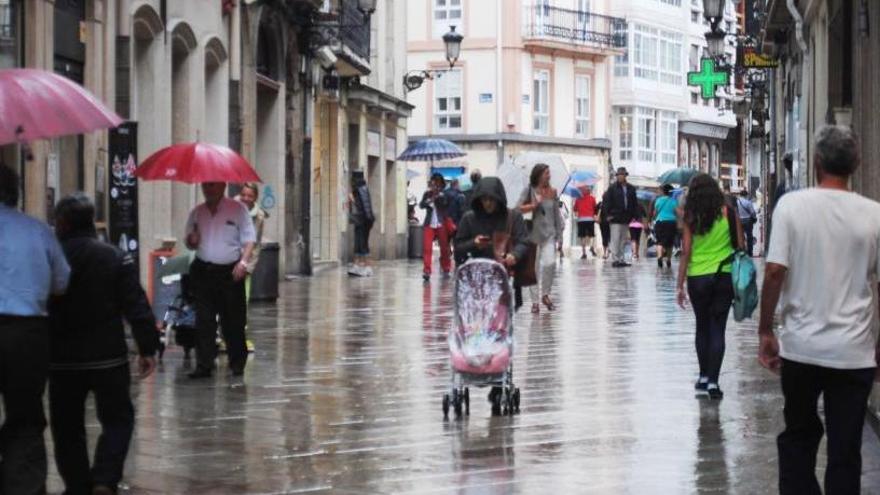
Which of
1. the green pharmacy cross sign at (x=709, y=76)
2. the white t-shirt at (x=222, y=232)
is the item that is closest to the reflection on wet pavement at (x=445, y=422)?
the white t-shirt at (x=222, y=232)

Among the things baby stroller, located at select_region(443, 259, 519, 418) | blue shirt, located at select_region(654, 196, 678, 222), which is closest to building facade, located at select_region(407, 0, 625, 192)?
blue shirt, located at select_region(654, 196, 678, 222)

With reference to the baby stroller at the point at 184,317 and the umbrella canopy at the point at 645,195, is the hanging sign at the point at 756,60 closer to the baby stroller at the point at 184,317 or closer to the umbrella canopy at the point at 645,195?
the baby stroller at the point at 184,317

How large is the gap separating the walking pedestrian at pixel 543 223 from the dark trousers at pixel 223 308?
7660 mm

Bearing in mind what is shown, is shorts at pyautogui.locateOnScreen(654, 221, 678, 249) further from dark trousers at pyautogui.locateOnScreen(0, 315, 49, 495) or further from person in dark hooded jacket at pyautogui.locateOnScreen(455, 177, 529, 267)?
dark trousers at pyautogui.locateOnScreen(0, 315, 49, 495)

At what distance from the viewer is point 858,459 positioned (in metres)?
7.71

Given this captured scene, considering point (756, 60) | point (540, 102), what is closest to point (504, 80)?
point (540, 102)

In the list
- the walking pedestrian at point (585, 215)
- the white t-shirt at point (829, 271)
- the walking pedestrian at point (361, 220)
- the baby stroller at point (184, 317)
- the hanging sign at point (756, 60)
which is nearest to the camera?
the white t-shirt at point (829, 271)

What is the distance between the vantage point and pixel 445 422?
482 inches

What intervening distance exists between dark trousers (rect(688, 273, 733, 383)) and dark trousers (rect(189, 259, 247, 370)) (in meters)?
3.82

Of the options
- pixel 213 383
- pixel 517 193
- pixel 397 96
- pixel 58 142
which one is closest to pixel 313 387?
pixel 213 383

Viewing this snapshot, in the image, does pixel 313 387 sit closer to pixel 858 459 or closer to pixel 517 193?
pixel 858 459

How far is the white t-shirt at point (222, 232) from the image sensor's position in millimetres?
15180

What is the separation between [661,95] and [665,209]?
44.8 metres

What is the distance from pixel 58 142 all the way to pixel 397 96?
3202 cm
